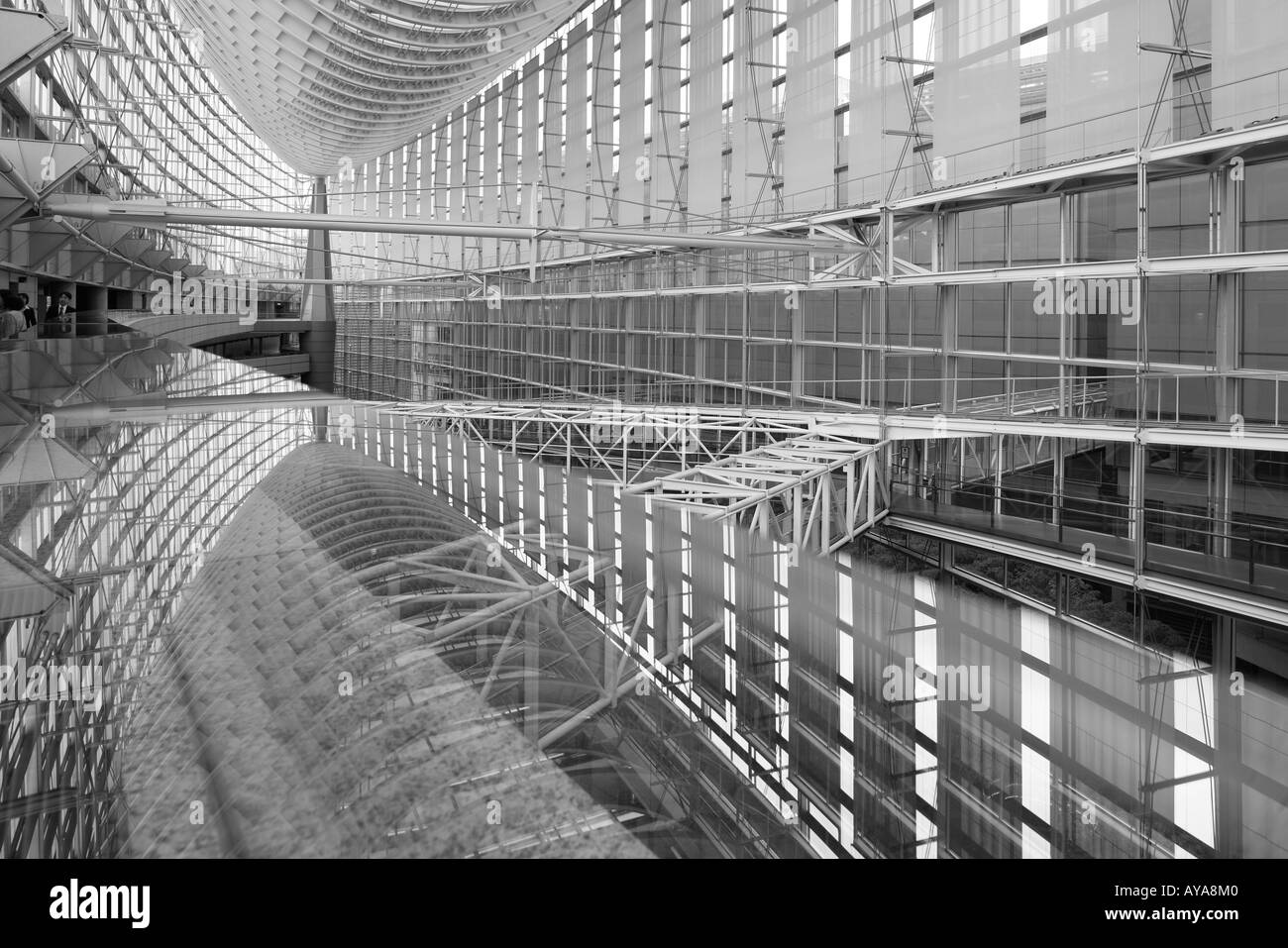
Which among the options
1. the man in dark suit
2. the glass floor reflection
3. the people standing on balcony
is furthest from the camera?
the man in dark suit

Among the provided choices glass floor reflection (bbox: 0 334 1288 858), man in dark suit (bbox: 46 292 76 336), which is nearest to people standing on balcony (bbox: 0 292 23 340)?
man in dark suit (bbox: 46 292 76 336)

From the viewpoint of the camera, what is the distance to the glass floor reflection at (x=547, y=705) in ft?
3.26

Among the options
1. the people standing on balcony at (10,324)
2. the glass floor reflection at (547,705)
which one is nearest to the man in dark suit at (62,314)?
the people standing on balcony at (10,324)

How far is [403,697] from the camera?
4.19ft

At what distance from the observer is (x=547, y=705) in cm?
127

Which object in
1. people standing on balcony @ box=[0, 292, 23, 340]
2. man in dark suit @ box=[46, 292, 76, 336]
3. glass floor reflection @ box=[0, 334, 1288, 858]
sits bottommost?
glass floor reflection @ box=[0, 334, 1288, 858]

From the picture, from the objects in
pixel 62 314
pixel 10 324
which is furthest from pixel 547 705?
pixel 62 314

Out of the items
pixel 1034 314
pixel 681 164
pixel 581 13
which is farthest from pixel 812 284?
pixel 581 13

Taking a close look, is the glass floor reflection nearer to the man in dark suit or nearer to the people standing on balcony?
the people standing on balcony

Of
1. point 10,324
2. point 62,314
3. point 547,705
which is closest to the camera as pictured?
point 547,705

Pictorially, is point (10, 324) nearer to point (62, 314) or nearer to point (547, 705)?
point (62, 314)

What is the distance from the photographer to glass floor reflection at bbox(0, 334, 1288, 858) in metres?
1.00

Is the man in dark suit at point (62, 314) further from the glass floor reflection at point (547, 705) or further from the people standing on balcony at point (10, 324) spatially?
the glass floor reflection at point (547, 705)

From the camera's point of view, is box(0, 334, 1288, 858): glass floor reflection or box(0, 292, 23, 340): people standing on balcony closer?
box(0, 334, 1288, 858): glass floor reflection
